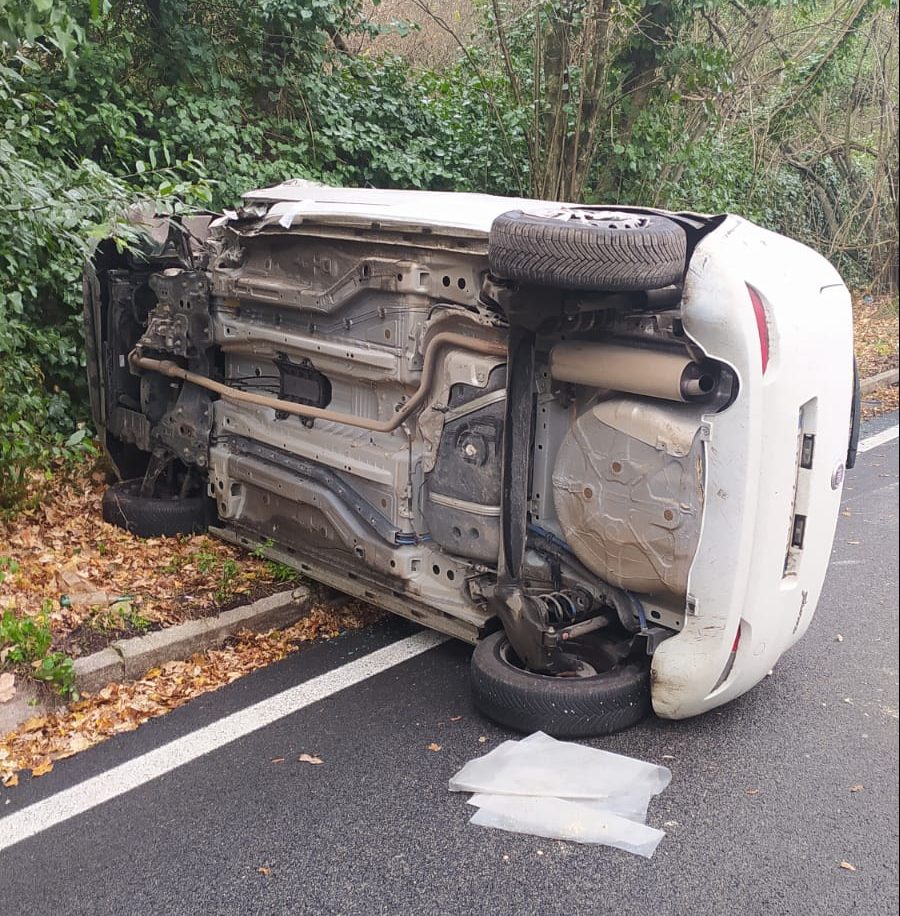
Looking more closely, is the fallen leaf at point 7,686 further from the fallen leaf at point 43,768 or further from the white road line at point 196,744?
the white road line at point 196,744

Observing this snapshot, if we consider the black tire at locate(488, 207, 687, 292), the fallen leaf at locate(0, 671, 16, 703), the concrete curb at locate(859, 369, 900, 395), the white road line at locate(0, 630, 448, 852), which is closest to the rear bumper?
the black tire at locate(488, 207, 687, 292)

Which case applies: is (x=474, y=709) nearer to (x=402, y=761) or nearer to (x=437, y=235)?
(x=402, y=761)

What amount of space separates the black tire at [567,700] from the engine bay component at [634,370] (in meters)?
1.03

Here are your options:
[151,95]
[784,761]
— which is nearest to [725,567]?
[784,761]

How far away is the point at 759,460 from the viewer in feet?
10.3

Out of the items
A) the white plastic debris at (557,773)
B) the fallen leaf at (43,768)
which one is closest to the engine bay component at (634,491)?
the white plastic debris at (557,773)

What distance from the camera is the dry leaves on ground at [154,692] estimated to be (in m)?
3.40

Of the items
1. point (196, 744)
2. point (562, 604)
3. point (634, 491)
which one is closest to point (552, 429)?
Answer: point (634, 491)

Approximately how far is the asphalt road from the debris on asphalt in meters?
0.05

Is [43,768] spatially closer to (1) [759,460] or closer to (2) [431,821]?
(2) [431,821]

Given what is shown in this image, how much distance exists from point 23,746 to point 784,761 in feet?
8.73

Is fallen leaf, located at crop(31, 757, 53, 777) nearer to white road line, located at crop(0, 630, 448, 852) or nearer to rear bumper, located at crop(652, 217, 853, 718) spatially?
white road line, located at crop(0, 630, 448, 852)

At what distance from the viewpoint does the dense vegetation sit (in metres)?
5.68

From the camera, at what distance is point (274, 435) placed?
4.61 metres
